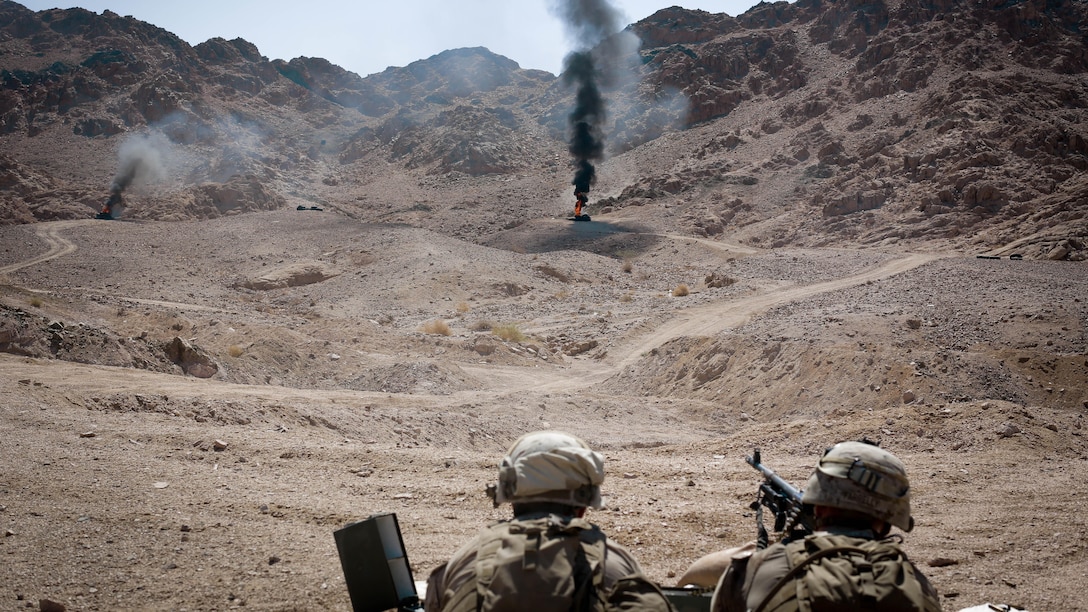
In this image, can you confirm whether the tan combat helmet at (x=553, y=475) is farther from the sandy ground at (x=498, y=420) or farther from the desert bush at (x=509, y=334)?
the desert bush at (x=509, y=334)

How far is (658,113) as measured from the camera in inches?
2943

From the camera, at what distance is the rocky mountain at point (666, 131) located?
4209cm

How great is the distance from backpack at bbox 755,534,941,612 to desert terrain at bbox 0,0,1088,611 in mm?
→ 2537

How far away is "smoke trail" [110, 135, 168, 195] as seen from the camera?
190ft

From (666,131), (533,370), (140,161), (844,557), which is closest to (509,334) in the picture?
(533,370)

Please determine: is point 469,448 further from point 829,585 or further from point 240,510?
point 829,585

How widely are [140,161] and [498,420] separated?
61.4 meters

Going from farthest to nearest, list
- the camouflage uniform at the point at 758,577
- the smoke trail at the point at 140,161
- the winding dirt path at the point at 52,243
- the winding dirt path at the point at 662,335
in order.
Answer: the smoke trail at the point at 140,161 < the winding dirt path at the point at 52,243 < the winding dirt path at the point at 662,335 < the camouflage uniform at the point at 758,577

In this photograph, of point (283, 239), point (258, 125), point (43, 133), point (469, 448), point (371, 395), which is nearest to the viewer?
point (469, 448)

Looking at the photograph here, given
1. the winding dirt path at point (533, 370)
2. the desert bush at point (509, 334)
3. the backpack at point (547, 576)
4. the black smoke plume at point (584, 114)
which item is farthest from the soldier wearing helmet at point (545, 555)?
the black smoke plume at point (584, 114)

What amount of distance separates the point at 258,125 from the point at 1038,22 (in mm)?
70547

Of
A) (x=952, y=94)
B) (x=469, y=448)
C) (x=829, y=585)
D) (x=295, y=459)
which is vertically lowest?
(x=469, y=448)

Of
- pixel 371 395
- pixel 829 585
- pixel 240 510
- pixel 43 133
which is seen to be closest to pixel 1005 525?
pixel 829 585

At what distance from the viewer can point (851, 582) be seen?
226 cm
